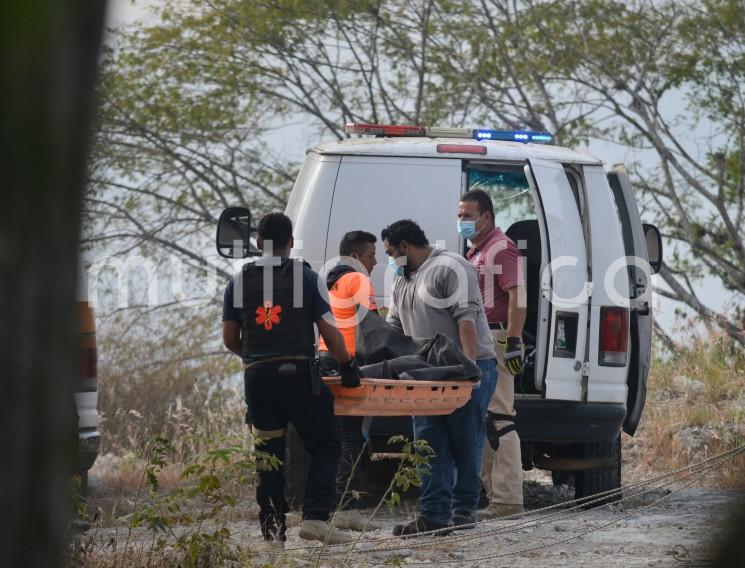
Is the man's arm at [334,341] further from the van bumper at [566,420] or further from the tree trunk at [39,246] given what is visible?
the tree trunk at [39,246]

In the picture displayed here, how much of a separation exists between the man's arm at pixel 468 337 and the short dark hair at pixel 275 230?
39.0 inches

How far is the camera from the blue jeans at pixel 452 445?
6.63m

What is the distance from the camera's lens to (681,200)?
1712 cm

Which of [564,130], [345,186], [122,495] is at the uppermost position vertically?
[564,130]

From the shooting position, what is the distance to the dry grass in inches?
403

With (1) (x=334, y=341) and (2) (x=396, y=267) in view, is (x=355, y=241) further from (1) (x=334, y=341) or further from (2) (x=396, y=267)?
(1) (x=334, y=341)

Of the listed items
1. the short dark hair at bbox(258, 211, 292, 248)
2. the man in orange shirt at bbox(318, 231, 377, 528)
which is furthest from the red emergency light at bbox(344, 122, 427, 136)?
the short dark hair at bbox(258, 211, 292, 248)

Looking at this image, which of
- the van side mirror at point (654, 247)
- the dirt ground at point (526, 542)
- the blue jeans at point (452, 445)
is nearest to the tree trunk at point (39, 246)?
the dirt ground at point (526, 542)

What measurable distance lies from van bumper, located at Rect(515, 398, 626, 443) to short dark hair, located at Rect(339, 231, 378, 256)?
4.10 feet

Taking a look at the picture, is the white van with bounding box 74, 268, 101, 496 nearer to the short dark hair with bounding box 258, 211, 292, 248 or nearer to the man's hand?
the short dark hair with bounding box 258, 211, 292, 248

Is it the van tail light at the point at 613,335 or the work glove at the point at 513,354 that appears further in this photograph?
the van tail light at the point at 613,335

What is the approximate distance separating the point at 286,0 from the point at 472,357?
462 inches

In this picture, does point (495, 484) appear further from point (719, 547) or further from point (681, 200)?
point (681, 200)

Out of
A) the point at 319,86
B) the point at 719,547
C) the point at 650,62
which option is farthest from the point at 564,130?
the point at 719,547
